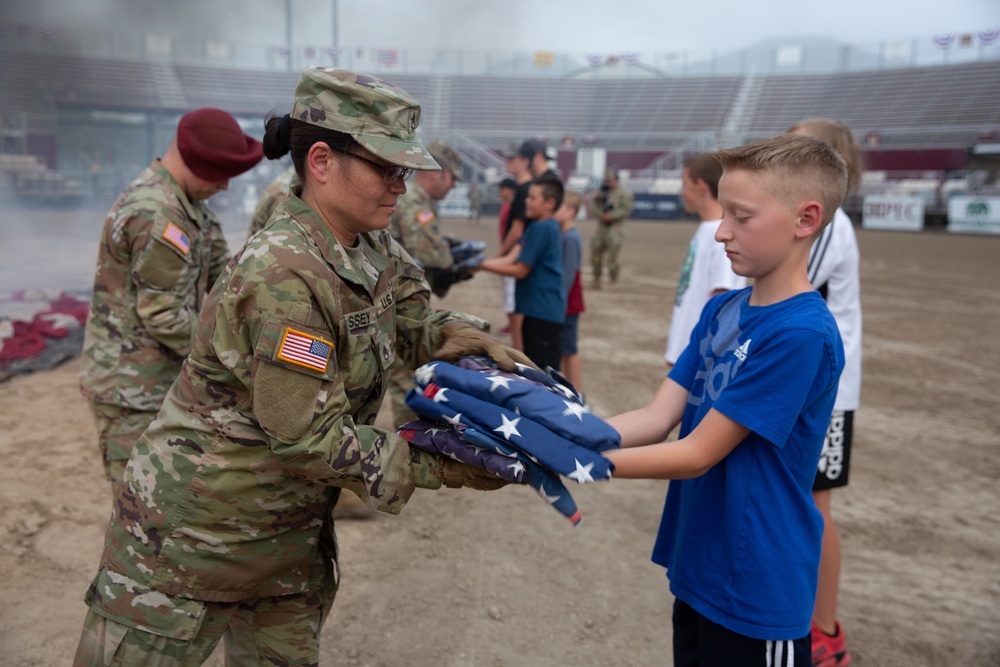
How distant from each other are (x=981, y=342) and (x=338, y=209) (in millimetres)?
10021

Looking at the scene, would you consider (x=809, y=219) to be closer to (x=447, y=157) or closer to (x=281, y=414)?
(x=281, y=414)

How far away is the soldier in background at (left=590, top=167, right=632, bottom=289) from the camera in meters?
13.0

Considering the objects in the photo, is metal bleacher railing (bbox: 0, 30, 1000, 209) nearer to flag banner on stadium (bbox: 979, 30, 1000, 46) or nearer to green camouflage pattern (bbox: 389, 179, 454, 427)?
flag banner on stadium (bbox: 979, 30, 1000, 46)

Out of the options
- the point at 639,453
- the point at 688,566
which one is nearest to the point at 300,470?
Result: the point at 639,453

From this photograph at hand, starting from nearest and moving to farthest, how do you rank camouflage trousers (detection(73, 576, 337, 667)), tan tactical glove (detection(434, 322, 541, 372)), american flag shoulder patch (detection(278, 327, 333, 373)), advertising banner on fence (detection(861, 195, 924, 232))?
american flag shoulder patch (detection(278, 327, 333, 373)), camouflage trousers (detection(73, 576, 337, 667)), tan tactical glove (detection(434, 322, 541, 372)), advertising banner on fence (detection(861, 195, 924, 232))

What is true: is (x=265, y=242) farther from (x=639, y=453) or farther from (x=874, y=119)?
(x=874, y=119)

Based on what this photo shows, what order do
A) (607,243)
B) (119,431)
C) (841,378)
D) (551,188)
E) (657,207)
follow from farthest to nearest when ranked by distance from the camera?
Result: (657,207) → (607,243) → (551,188) → (119,431) → (841,378)

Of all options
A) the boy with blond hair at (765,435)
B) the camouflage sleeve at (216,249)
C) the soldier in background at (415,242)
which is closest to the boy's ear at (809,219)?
the boy with blond hair at (765,435)

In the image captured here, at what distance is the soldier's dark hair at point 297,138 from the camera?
181 centimetres

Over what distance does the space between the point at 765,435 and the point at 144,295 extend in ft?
7.75

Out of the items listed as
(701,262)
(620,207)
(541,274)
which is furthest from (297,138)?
(620,207)

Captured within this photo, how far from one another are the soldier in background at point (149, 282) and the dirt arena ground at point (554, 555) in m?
0.95

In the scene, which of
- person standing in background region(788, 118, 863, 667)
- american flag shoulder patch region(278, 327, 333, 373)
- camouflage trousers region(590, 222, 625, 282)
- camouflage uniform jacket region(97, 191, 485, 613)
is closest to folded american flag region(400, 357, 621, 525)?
camouflage uniform jacket region(97, 191, 485, 613)

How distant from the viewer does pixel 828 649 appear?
3059 millimetres
